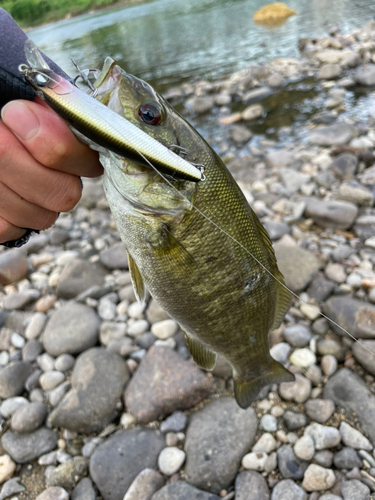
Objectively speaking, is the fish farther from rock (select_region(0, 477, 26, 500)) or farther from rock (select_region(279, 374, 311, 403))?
rock (select_region(0, 477, 26, 500))

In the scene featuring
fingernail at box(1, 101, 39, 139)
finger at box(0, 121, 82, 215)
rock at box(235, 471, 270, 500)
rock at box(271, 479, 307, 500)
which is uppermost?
fingernail at box(1, 101, 39, 139)

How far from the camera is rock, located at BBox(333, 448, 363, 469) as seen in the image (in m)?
2.36

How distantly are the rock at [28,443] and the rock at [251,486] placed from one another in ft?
4.89

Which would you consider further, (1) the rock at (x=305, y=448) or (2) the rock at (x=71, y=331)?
(2) the rock at (x=71, y=331)

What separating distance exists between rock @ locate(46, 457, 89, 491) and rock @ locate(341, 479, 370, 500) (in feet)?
5.94

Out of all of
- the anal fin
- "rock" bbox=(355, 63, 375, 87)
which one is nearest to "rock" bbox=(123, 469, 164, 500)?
the anal fin

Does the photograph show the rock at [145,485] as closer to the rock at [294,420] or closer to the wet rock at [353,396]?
the rock at [294,420]

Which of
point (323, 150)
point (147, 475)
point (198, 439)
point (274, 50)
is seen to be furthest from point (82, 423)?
point (274, 50)

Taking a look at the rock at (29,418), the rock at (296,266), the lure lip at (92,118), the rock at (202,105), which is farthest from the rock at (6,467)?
the rock at (202,105)

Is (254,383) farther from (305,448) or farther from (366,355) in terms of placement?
(366,355)

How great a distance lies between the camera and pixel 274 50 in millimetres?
14508

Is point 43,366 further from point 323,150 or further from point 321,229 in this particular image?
point 323,150

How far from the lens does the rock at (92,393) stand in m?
2.80

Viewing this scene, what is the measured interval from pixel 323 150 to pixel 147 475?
6.08 m
